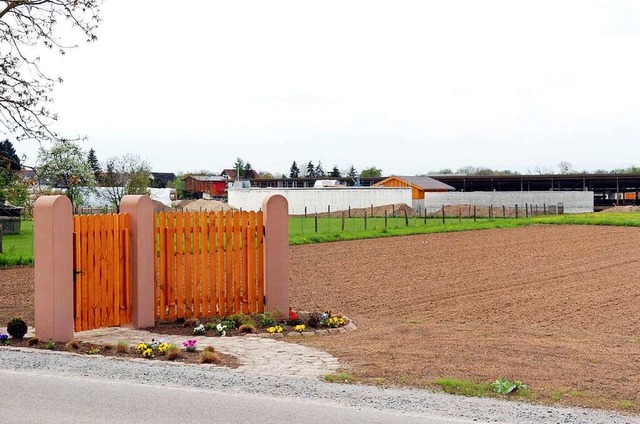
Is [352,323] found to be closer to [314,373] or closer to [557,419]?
[314,373]

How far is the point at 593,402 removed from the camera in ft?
27.1

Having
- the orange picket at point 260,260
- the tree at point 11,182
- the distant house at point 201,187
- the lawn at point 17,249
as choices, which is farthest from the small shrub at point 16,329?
the distant house at point 201,187

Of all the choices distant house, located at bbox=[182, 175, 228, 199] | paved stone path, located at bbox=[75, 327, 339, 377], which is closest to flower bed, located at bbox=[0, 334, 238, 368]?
paved stone path, located at bbox=[75, 327, 339, 377]

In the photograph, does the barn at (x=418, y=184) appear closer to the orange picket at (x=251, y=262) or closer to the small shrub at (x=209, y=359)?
the orange picket at (x=251, y=262)

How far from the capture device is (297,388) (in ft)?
28.4

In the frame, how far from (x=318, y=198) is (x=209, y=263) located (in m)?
65.3

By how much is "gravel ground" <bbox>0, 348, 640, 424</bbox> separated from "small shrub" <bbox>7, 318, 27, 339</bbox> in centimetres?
119

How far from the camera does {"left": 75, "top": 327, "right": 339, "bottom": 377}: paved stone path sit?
32.8 feet

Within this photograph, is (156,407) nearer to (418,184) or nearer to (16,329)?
(16,329)

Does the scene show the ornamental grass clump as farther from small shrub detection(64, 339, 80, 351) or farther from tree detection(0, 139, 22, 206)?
tree detection(0, 139, 22, 206)

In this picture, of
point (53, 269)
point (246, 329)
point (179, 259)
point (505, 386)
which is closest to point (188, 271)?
point (179, 259)

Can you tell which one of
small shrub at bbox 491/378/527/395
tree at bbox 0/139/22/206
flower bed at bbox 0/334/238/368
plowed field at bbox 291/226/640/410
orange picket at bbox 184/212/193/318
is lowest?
plowed field at bbox 291/226/640/410

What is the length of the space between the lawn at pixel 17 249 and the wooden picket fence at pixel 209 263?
1425 centimetres

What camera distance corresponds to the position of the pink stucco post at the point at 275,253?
14781 millimetres
